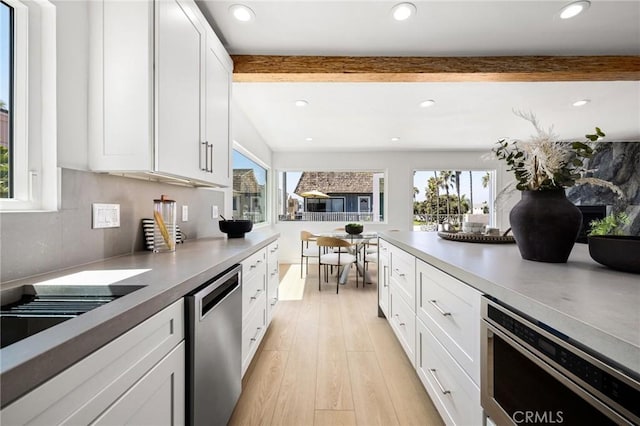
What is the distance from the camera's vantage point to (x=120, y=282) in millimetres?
934

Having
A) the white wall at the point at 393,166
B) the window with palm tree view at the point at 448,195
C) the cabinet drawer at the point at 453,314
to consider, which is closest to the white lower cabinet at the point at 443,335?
the cabinet drawer at the point at 453,314

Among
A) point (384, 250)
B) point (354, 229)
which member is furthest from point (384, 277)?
point (354, 229)

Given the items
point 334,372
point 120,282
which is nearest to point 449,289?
point 334,372

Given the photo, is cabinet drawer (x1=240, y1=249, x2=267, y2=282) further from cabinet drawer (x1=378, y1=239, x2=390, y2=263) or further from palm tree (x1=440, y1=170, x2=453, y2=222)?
palm tree (x1=440, y1=170, x2=453, y2=222)

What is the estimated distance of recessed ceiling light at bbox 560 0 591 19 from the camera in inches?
72.6

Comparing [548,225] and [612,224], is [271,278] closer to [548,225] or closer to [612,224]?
[548,225]

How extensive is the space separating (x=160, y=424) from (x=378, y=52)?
277cm

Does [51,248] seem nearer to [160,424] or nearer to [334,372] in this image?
[160,424]

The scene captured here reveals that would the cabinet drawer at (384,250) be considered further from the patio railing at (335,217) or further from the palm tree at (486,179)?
the palm tree at (486,179)

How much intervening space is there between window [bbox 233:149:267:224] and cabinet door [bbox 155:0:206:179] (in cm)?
191

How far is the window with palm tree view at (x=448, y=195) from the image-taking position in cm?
639

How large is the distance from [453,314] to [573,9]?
2.27 meters

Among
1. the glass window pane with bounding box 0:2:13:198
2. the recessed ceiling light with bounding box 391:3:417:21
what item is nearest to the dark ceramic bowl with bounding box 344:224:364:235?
the recessed ceiling light with bounding box 391:3:417:21

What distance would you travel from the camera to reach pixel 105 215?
4.48 feet
